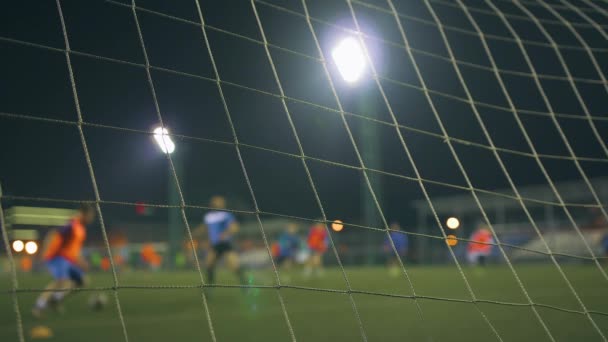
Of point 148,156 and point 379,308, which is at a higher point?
point 148,156

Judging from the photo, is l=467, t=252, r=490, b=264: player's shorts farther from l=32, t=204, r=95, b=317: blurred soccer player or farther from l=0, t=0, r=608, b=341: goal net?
l=32, t=204, r=95, b=317: blurred soccer player

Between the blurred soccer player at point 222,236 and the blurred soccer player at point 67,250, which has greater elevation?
the blurred soccer player at point 222,236

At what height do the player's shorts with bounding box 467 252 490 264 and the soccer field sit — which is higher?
the player's shorts with bounding box 467 252 490 264

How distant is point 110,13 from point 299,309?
2.80 metres

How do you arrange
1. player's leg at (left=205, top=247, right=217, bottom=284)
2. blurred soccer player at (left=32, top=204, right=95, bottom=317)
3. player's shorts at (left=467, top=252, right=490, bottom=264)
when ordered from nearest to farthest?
blurred soccer player at (left=32, top=204, right=95, bottom=317)
player's leg at (left=205, top=247, right=217, bottom=284)
player's shorts at (left=467, top=252, right=490, bottom=264)

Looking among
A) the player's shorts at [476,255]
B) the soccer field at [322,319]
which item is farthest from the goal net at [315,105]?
the player's shorts at [476,255]

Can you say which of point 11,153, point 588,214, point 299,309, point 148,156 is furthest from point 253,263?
point 299,309

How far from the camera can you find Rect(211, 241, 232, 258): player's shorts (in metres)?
6.84

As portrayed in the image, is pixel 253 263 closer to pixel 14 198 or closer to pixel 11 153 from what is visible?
pixel 11 153

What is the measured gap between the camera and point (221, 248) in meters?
6.87

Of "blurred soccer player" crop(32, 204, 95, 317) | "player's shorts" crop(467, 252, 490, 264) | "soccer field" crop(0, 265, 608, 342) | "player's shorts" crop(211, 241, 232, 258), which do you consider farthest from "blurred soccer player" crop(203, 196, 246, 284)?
"player's shorts" crop(467, 252, 490, 264)

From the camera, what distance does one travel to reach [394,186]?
99.6 feet

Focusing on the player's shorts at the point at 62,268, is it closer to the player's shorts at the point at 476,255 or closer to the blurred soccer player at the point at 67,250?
the blurred soccer player at the point at 67,250

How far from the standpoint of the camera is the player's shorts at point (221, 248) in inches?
269
